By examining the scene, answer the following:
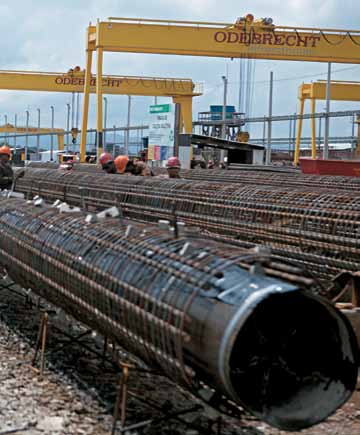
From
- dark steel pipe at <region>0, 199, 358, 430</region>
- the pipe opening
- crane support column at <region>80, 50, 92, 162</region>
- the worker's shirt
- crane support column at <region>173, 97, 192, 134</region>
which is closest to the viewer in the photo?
dark steel pipe at <region>0, 199, 358, 430</region>

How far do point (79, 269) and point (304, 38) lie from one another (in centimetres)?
2045

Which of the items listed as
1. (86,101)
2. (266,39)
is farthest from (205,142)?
(86,101)

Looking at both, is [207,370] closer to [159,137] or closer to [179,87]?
[159,137]

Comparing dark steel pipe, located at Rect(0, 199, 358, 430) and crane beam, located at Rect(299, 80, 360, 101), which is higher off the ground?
crane beam, located at Rect(299, 80, 360, 101)

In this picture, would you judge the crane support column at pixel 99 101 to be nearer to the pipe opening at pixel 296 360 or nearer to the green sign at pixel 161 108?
the green sign at pixel 161 108

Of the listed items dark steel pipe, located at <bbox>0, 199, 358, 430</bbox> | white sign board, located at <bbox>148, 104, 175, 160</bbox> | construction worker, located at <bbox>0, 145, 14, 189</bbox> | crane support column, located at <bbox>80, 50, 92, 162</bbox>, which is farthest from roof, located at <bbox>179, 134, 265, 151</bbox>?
dark steel pipe, located at <bbox>0, 199, 358, 430</bbox>

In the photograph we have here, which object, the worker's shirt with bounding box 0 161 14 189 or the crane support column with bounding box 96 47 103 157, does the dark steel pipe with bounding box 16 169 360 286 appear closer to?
the worker's shirt with bounding box 0 161 14 189

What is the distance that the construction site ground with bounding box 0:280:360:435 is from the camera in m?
4.17

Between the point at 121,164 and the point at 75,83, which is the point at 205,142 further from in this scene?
the point at 75,83

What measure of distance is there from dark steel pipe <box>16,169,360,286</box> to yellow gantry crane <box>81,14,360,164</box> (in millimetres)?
13989

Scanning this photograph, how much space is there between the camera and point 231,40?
75.3ft

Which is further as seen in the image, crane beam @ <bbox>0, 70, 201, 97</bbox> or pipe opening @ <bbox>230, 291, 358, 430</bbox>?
crane beam @ <bbox>0, 70, 201, 97</bbox>

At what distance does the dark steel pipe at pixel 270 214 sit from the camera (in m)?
6.03

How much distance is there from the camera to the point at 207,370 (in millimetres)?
3137
